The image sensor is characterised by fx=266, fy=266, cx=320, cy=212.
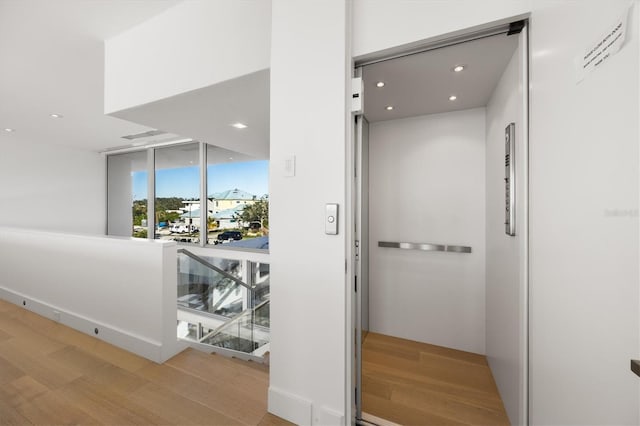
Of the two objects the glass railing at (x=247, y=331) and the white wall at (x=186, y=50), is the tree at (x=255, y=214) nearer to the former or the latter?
the glass railing at (x=247, y=331)

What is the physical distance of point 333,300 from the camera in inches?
58.0

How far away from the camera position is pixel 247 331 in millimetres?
3713

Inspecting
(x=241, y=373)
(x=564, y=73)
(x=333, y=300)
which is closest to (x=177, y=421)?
(x=241, y=373)

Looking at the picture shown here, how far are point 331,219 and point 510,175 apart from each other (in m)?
1.07

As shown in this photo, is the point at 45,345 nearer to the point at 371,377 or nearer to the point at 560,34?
the point at 371,377

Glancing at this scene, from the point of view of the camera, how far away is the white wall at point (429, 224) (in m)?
2.49

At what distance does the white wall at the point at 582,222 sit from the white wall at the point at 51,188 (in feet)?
24.9

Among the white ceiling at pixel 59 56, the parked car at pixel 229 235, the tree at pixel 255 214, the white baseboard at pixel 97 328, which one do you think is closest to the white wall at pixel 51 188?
the white ceiling at pixel 59 56

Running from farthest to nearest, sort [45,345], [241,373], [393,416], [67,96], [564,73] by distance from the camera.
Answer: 1. [67,96]
2. [45,345]
3. [241,373]
4. [393,416]
5. [564,73]

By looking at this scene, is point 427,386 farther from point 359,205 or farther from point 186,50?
point 186,50

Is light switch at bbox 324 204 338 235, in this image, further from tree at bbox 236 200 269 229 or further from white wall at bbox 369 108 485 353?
tree at bbox 236 200 269 229

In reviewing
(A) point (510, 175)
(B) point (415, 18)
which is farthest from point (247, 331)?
(B) point (415, 18)

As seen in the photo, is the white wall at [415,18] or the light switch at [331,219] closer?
the white wall at [415,18]

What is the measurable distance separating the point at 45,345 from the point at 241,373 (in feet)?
6.18
